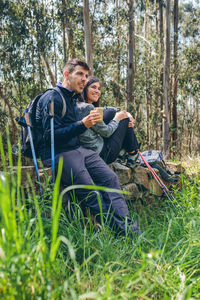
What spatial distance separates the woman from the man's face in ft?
0.60

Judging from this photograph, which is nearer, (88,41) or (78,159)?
(78,159)

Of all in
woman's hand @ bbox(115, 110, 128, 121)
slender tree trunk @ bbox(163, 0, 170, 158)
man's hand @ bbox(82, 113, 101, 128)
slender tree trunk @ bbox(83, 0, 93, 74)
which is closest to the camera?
man's hand @ bbox(82, 113, 101, 128)

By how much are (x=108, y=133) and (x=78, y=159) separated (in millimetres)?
550

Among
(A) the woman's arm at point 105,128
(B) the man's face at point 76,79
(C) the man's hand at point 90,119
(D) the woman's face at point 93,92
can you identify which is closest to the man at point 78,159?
(C) the man's hand at point 90,119

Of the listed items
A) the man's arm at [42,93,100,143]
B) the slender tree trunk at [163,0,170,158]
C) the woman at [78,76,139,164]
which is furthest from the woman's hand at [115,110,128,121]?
the slender tree trunk at [163,0,170,158]

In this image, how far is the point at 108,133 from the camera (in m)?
3.01

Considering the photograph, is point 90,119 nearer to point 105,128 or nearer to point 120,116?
point 105,128

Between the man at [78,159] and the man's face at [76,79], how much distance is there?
11 centimetres

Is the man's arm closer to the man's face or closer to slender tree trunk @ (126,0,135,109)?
the man's face

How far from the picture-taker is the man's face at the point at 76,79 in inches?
119

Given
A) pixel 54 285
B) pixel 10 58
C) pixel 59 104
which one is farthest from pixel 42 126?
pixel 10 58

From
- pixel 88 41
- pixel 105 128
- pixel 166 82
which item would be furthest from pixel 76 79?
pixel 166 82

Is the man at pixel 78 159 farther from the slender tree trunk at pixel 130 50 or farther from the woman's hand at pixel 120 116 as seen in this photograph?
the slender tree trunk at pixel 130 50

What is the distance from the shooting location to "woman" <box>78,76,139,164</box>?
9.86 feet
